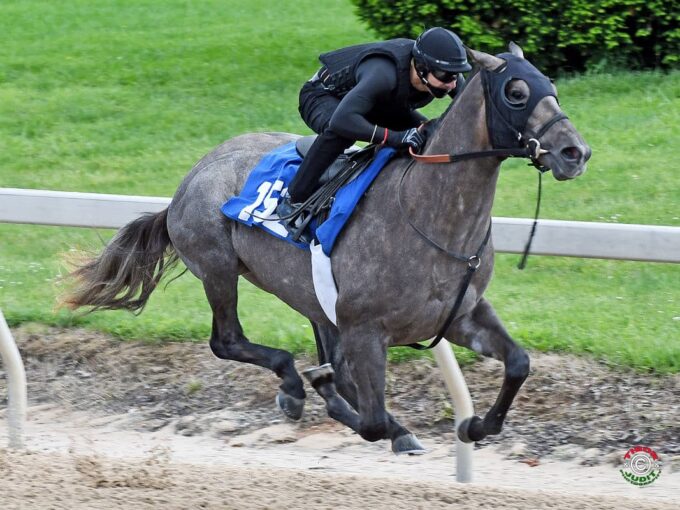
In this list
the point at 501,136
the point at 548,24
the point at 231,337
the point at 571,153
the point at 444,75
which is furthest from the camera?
the point at 548,24

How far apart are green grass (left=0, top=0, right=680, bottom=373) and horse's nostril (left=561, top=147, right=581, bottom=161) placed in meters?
2.27

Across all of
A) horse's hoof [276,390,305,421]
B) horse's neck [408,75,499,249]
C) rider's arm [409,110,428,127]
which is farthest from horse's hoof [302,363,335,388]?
rider's arm [409,110,428,127]

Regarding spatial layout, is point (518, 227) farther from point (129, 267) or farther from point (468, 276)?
point (129, 267)

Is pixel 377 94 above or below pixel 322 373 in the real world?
above

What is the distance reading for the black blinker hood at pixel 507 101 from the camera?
456 cm

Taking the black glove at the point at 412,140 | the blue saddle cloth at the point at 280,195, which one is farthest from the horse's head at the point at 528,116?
the blue saddle cloth at the point at 280,195

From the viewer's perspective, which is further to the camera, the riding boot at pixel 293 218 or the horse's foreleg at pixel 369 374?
the riding boot at pixel 293 218

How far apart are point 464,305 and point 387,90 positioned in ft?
3.26

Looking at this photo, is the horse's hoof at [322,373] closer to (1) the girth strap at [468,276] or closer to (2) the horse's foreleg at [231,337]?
(2) the horse's foreleg at [231,337]

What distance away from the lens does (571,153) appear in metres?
4.43

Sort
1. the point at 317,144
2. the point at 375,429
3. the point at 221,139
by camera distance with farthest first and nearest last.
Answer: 1. the point at 221,139
2. the point at 317,144
3. the point at 375,429

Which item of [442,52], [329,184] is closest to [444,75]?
[442,52]

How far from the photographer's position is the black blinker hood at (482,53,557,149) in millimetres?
4559

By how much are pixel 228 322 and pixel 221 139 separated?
4.94m
